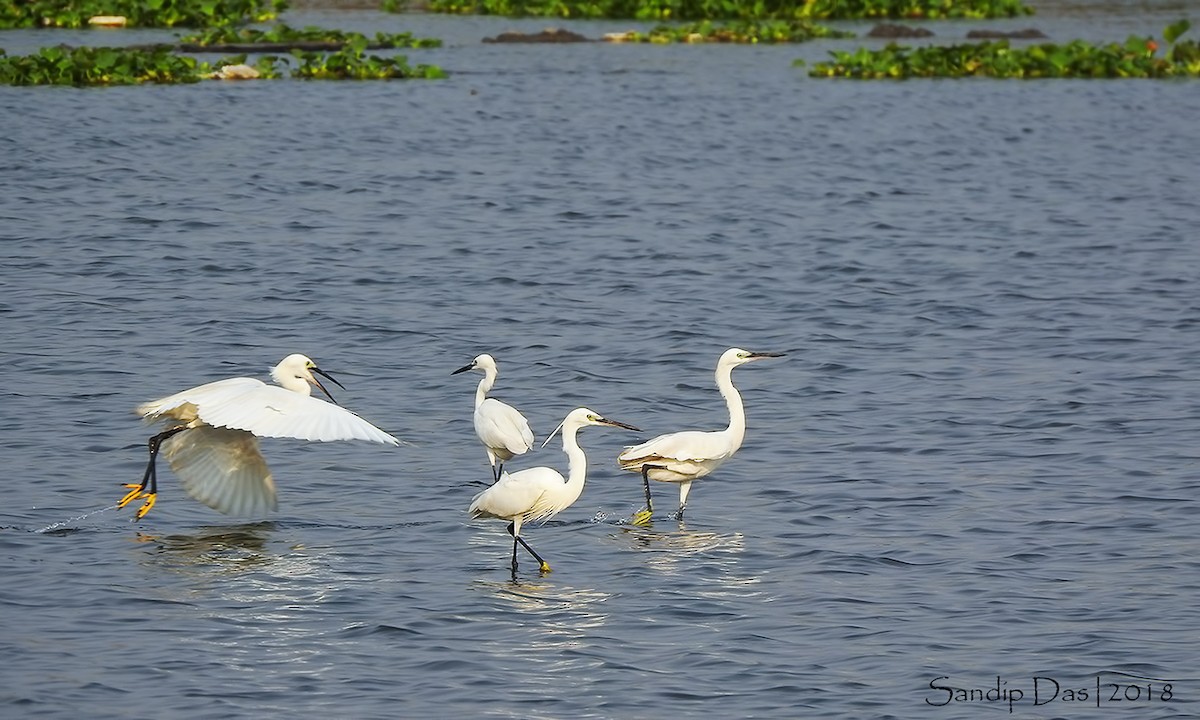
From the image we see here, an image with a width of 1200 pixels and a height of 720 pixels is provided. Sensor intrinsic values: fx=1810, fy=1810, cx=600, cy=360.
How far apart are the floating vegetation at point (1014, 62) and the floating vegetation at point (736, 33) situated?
590 cm

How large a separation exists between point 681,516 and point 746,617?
1943 mm

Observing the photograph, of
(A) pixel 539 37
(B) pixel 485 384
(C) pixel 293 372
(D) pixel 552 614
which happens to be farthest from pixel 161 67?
(D) pixel 552 614

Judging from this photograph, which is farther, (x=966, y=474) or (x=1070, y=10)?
(x=1070, y=10)

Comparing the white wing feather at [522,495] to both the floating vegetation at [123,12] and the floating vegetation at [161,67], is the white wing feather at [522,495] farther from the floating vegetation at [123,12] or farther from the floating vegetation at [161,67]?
the floating vegetation at [123,12]

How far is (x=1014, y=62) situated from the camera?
3681 cm

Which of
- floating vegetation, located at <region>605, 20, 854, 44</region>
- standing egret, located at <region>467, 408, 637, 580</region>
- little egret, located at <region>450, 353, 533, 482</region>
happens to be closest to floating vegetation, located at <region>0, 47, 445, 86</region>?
floating vegetation, located at <region>605, 20, 854, 44</region>

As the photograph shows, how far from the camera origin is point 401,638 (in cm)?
910

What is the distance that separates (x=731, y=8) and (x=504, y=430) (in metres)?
35.6

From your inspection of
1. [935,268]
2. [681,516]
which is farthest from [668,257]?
[681,516]

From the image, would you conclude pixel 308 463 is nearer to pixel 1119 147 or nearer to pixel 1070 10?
pixel 1119 147

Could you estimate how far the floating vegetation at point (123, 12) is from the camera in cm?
3928

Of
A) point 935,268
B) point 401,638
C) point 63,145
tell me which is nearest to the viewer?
point 401,638

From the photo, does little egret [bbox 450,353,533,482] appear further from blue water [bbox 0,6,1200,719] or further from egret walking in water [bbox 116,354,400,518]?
egret walking in water [bbox 116,354,400,518]

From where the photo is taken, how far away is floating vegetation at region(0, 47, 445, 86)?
30.9m
